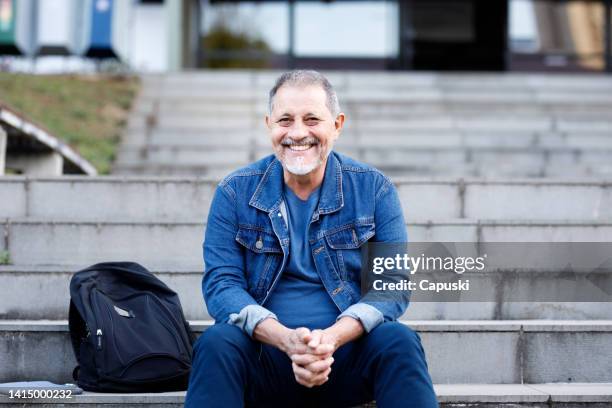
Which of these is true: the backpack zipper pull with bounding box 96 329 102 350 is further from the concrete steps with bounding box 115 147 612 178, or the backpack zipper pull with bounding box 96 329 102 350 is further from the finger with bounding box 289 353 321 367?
the concrete steps with bounding box 115 147 612 178

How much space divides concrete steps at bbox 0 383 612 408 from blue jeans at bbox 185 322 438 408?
0.45m

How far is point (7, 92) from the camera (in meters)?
8.78

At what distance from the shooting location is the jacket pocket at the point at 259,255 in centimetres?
287

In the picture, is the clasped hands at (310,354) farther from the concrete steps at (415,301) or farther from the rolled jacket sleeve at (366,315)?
the concrete steps at (415,301)

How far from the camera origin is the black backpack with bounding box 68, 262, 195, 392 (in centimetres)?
299

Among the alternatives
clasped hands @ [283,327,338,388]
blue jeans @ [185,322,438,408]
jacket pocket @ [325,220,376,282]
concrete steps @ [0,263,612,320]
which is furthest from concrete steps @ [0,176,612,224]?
clasped hands @ [283,327,338,388]

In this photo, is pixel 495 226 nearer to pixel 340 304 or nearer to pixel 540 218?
pixel 540 218

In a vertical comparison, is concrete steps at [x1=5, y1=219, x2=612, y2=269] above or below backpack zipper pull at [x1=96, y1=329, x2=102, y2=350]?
above

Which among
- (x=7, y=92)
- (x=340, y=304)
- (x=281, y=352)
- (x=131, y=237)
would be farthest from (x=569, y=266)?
(x=7, y=92)

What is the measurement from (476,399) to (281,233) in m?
1.01

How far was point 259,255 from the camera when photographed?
2885 millimetres

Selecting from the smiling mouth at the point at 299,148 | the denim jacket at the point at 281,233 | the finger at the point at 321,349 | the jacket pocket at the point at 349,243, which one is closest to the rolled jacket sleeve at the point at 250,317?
the denim jacket at the point at 281,233

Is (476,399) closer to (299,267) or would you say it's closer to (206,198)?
(299,267)

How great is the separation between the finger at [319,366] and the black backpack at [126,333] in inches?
29.6
